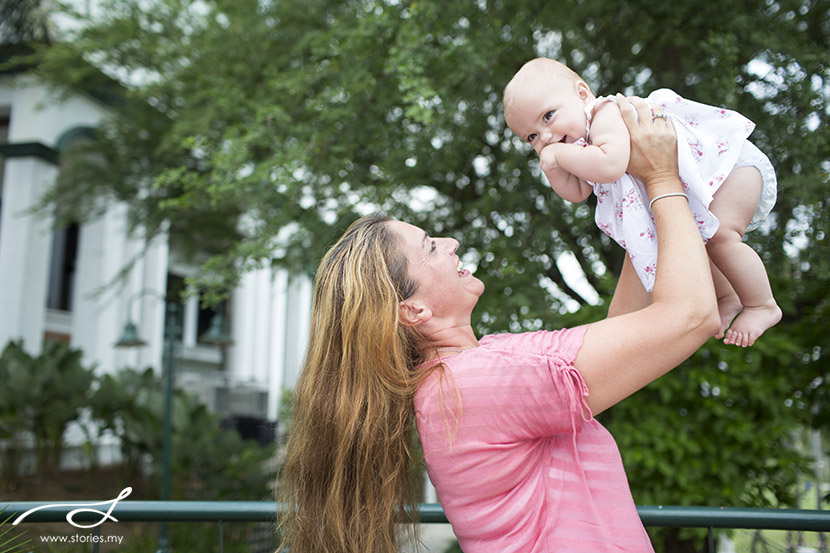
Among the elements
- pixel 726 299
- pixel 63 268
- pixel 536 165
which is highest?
pixel 63 268

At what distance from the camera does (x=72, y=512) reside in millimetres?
2064

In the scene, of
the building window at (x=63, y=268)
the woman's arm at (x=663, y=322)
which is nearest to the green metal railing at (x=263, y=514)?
the woman's arm at (x=663, y=322)

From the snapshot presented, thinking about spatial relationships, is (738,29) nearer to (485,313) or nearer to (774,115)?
(774,115)

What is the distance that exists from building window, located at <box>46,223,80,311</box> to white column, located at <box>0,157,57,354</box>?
2.72 m

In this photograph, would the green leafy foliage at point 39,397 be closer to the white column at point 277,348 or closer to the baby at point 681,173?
the baby at point 681,173

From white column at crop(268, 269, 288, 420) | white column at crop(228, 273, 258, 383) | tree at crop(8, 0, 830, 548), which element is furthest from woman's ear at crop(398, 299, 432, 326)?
white column at crop(268, 269, 288, 420)

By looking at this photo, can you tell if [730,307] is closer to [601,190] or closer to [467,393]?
[601,190]

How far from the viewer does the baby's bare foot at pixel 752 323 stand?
5.10 ft

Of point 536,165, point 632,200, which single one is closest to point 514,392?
point 632,200

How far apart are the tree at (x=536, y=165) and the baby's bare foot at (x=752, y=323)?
1860 mm

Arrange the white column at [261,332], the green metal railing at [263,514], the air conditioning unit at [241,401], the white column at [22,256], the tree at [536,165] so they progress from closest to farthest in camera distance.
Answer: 1. the green metal railing at [263,514]
2. the tree at [536,165]
3. the white column at [22,256]
4. the air conditioning unit at [241,401]
5. the white column at [261,332]

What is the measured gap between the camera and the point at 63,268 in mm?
13781

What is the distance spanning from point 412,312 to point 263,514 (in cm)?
95

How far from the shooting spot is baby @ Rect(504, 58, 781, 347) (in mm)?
1492
